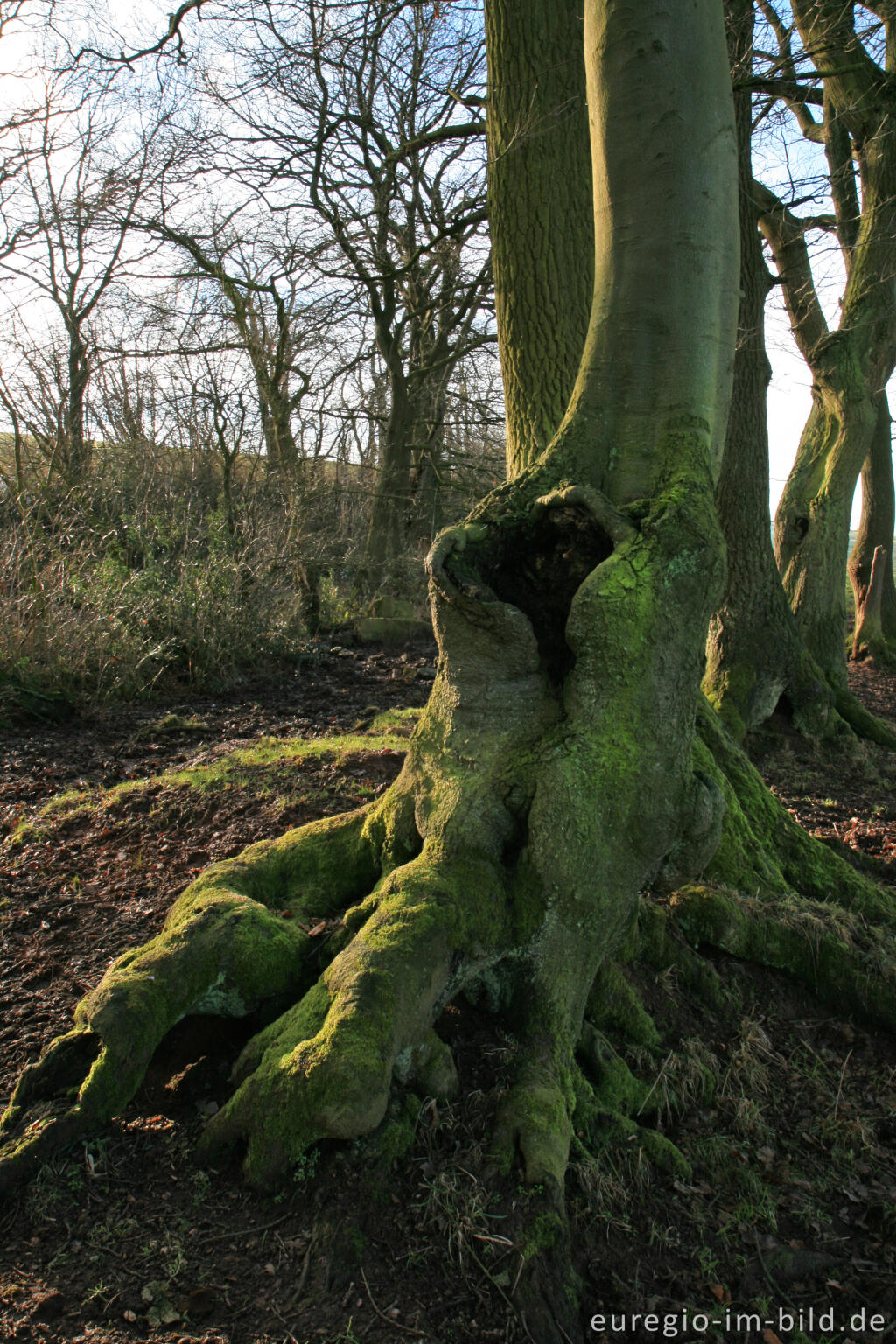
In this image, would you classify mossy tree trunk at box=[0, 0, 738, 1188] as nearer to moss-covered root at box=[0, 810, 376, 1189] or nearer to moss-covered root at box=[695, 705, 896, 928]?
moss-covered root at box=[0, 810, 376, 1189]

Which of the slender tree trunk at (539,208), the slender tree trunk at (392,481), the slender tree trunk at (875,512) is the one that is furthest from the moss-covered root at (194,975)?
the slender tree trunk at (875,512)

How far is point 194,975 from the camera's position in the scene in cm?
288

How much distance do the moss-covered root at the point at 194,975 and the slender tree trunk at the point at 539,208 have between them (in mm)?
2709

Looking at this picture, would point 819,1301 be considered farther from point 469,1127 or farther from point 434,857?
point 434,857

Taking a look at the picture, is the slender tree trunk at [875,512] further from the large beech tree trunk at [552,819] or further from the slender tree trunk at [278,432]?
the large beech tree trunk at [552,819]

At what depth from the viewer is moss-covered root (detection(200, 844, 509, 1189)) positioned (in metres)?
2.44

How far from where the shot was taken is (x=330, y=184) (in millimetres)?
12773

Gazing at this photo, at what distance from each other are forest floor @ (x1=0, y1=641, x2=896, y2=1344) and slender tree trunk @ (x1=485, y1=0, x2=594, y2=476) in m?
3.33

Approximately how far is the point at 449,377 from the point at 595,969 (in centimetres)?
1706

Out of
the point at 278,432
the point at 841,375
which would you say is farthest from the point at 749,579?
the point at 278,432

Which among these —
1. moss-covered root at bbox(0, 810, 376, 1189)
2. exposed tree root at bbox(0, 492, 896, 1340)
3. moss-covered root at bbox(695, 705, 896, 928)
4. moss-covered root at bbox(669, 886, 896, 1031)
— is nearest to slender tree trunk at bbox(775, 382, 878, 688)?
moss-covered root at bbox(695, 705, 896, 928)

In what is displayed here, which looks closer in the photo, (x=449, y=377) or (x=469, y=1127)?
(x=469, y=1127)

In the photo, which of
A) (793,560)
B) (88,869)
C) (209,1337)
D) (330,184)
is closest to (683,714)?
(209,1337)

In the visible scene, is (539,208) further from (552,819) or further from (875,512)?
(875,512)
